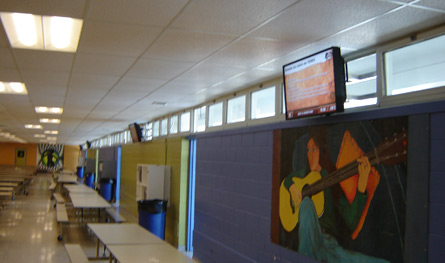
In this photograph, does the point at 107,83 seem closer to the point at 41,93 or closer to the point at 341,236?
the point at 41,93

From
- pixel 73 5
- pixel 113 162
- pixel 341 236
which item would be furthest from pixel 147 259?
pixel 113 162

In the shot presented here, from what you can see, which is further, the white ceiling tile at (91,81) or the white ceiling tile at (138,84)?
the white ceiling tile at (138,84)

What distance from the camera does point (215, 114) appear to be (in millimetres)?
7418

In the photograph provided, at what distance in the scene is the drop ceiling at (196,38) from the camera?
2.82 metres

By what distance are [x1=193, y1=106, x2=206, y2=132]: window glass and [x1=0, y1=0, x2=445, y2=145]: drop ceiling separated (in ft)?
5.25

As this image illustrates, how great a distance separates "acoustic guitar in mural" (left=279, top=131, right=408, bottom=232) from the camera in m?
3.11

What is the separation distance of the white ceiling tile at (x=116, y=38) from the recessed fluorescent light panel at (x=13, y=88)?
9.40ft

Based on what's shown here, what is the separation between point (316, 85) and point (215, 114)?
12.8 ft

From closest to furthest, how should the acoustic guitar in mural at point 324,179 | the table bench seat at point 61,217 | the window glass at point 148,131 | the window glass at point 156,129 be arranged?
the acoustic guitar in mural at point 324,179, the table bench seat at point 61,217, the window glass at point 156,129, the window glass at point 148,131

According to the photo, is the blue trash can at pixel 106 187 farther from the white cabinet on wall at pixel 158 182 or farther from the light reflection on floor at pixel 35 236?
the white cabinet on wall at pixel 158 182

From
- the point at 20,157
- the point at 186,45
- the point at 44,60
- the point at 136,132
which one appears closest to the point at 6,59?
the point at 44,60

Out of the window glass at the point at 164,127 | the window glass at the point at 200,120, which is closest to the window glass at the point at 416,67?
the window glass at the point at 200,120

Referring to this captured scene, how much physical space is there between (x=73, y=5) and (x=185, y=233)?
563 cm

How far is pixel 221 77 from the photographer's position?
534 cm
